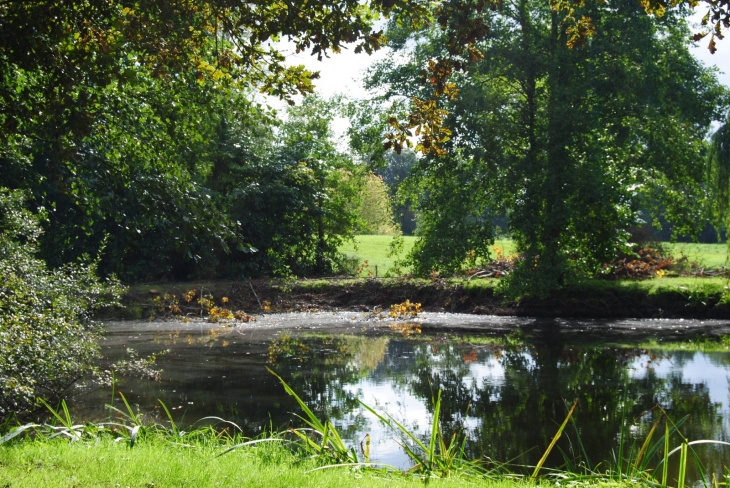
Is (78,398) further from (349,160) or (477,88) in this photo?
(349,160)

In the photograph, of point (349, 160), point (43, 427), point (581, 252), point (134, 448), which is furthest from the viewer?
point (349, 160)

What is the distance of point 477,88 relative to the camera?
61.9ft

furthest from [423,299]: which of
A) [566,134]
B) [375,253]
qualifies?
[375,253]

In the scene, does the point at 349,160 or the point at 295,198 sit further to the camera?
the point at 349,160

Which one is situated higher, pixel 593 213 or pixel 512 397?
pixel 593 213

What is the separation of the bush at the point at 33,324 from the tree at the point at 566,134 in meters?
10.3

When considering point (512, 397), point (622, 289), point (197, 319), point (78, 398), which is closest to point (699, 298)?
point (622, 289)

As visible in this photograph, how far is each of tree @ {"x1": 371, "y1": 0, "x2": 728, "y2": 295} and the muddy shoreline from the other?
1049 millimetres

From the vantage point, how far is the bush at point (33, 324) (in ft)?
25.8

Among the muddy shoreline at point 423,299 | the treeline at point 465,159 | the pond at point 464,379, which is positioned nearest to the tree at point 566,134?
the treeline at point 465,159

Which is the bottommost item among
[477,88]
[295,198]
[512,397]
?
[512,397]

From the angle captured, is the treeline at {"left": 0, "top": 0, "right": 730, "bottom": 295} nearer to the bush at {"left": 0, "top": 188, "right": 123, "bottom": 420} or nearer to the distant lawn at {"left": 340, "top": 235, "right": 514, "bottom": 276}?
the bush at {"left": 0, "top": 188, "right": 123, "bottom": 420}

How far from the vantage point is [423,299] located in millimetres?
21828

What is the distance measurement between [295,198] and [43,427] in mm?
17626
